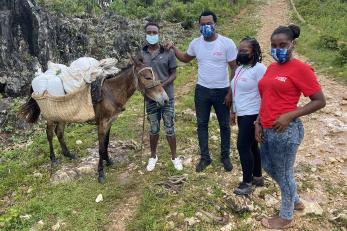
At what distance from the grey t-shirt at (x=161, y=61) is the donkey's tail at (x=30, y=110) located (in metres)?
2.23

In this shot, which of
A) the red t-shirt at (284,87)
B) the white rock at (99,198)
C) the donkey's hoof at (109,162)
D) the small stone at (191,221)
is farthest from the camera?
the donkey's hoof at (109,162)

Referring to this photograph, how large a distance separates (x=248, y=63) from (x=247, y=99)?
1.36ft

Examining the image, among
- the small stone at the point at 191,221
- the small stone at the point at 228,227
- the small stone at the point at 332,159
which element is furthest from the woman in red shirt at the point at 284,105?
the small stone at the point at 332,159

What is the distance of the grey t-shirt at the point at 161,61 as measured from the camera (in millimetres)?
5211

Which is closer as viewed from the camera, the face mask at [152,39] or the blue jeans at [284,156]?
the blue jeans at [284,156]

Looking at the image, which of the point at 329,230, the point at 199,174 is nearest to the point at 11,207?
the point at 199,174

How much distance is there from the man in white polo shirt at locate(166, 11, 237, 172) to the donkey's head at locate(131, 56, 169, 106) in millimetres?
432

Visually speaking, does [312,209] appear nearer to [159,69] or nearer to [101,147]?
[159,69]

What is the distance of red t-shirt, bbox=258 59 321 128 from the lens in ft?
11.5

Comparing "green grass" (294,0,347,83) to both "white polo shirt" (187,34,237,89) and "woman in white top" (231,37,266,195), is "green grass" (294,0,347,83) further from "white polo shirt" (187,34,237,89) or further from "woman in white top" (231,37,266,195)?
"woman in white top" (231,37,266,195)

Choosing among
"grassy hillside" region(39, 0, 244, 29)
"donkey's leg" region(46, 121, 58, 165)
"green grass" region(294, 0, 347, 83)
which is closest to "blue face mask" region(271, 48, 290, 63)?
"donkey's leg" region(46, 121, 58, 165)

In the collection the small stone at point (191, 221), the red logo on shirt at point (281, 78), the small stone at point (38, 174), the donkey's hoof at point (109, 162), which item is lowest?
the small stone at point (38, 174)

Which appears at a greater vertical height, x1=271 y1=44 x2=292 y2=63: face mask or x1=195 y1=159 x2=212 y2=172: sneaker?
x1=271 y1=44 x2=292 y2=63: face mask

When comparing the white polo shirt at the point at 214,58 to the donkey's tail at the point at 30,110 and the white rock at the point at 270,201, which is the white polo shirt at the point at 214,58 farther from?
the donkey's tail at the point at 30,110
